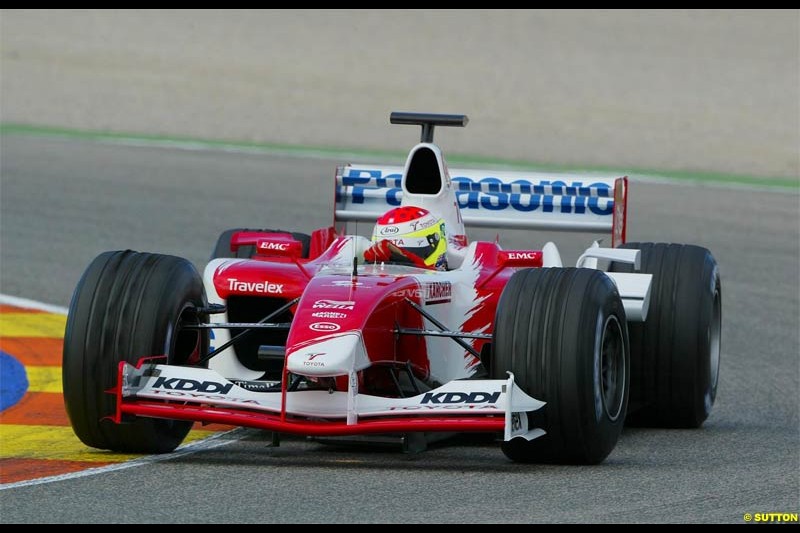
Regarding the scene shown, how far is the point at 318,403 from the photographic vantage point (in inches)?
309

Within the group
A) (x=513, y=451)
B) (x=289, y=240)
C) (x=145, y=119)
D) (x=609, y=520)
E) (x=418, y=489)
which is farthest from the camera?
(x=145, y=119)

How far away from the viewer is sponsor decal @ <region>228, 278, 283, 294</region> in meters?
9.08

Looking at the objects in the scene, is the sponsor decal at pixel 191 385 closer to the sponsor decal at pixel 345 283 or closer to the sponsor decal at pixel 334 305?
the sponsor decal at pixel 334 305

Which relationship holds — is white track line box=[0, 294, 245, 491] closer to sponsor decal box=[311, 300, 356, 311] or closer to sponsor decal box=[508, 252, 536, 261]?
sponsor decal box=[311, 300, 356, 311]

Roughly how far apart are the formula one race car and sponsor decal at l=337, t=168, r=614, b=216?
1101mm

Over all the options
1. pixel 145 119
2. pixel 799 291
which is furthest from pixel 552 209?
pixel 145 119

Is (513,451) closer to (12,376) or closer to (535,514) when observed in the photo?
(535,514)

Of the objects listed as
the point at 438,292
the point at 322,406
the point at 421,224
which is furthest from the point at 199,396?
the point at 421,224

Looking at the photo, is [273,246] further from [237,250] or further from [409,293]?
[409,293]

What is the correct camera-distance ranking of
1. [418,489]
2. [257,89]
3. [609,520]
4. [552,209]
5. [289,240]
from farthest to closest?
[257,89]
[552,209]
[289,240]
[418,489]
[609,520]

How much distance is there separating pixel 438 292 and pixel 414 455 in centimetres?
104

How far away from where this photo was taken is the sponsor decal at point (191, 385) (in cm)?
791

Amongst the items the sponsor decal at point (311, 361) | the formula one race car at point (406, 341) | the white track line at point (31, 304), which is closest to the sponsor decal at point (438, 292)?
the formula one race car at point (406, 341)

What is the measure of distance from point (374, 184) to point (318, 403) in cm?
425
